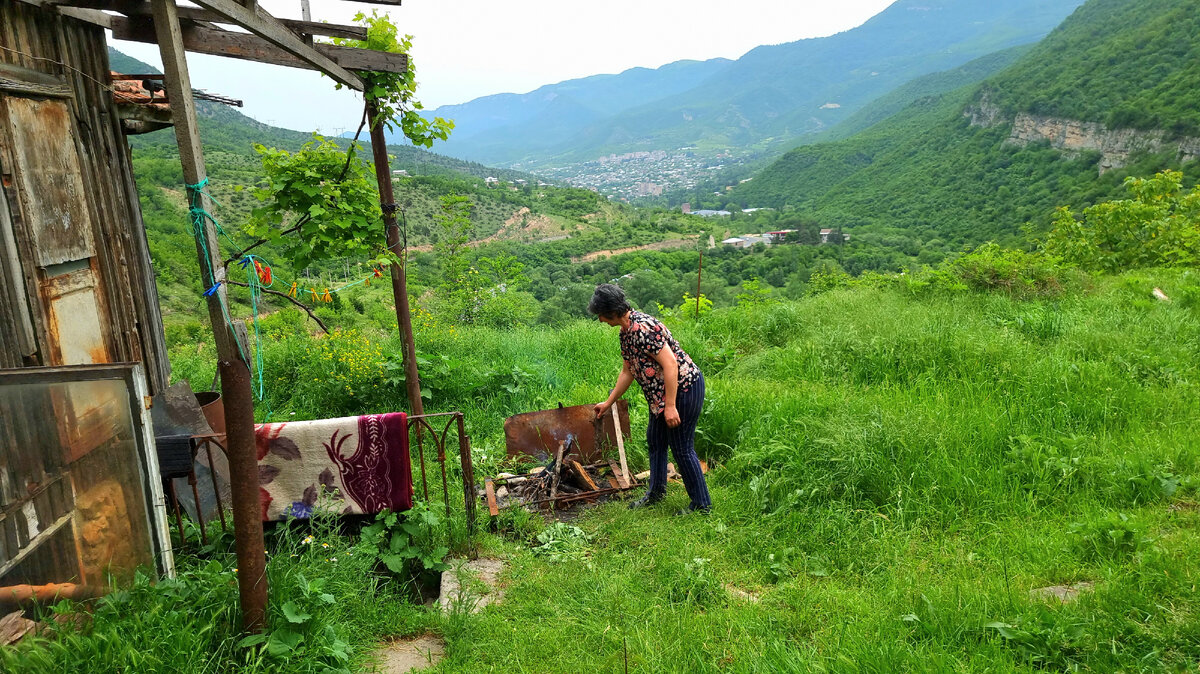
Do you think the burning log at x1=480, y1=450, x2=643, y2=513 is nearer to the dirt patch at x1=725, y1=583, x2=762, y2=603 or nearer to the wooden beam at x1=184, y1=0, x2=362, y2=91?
the dirt patch at x1=725, y1=583, x2=762, y2=603

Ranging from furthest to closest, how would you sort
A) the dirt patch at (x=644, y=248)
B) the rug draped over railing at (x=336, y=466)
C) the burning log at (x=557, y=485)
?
the dirt patch at (x=644, y=248) → the burning log at (x=557, y=485) → the rug draped over railing at (x=336, y=466)

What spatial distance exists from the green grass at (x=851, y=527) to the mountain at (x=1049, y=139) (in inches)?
1158

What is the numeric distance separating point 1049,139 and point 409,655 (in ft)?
192

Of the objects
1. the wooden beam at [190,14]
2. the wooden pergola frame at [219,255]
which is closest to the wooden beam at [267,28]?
the wooden pergola frame at [219,255]

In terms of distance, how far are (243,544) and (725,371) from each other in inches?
223

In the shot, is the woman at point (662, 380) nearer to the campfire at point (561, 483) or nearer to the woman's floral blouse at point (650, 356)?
the woman's floral blouse at point (650, 356)

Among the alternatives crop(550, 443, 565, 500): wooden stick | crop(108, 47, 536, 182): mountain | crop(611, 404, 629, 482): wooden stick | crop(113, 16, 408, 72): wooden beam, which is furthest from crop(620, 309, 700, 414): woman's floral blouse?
crop(108, 47, 536, 182): mountain

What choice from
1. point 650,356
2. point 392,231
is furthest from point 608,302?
point 392,231

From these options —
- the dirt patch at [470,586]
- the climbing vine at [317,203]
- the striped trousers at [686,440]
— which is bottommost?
the dirt patch at [470,586]

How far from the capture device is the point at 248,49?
13.6ft

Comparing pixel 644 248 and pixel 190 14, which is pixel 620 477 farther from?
pixel 644 248

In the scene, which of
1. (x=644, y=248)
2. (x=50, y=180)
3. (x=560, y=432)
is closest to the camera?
(x=50, y=180)

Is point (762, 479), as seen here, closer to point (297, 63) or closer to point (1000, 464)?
point (1000, 464)

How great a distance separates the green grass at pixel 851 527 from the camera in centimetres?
265
